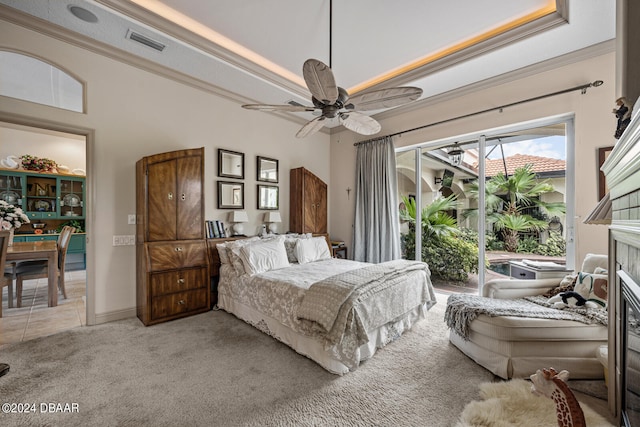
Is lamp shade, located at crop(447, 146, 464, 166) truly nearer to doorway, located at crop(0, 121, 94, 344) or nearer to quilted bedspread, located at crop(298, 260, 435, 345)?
quilted bedspread, located at crop(298, 260, 435, 345)

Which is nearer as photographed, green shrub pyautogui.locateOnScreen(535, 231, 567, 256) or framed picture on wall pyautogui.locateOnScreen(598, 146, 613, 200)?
framed picture on wall pyautogui.locateOnScreen(598, 146, 613, 200)

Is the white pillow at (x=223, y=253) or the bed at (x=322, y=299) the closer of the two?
the bed at (x=322, y=299)

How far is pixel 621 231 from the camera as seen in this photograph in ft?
3.77

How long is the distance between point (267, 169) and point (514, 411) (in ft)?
13.3

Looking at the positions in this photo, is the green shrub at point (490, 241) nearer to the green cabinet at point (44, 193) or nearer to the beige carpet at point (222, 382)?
the beige carpet at point (222, 382)

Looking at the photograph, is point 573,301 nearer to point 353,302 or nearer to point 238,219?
point 353,302

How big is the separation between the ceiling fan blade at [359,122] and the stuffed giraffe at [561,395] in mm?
2123

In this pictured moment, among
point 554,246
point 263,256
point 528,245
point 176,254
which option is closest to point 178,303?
point 176,254

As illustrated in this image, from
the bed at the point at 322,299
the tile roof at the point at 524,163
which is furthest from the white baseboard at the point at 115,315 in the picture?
the tile roof at the point at 524,163

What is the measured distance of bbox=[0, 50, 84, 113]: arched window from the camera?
2518 millimetres

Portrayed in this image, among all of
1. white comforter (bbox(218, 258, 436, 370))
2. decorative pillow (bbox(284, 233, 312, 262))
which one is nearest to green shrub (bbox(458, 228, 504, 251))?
white comforter (bbox(218, 258, 436, 370))

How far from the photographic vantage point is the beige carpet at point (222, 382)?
1.64 meters

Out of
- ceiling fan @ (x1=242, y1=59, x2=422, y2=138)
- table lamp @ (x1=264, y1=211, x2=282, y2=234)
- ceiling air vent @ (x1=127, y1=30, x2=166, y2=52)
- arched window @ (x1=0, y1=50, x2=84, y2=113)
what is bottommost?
table lamp @ (x1=264, y1=211, x2=282, y2=234)

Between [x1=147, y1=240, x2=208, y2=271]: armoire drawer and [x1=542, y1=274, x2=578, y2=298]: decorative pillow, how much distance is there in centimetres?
385
